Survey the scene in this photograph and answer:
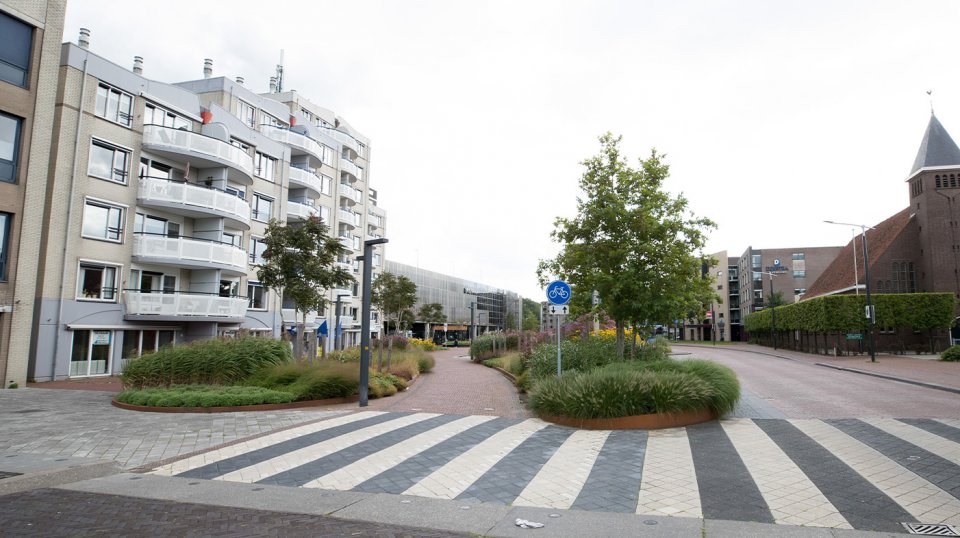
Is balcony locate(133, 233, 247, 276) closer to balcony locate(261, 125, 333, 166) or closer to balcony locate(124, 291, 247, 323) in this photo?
balcony locate(124, 291, 247, 323)

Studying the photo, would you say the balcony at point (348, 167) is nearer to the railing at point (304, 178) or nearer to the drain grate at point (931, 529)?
the railing at point (304, 178)

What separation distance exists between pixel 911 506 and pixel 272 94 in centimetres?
4594

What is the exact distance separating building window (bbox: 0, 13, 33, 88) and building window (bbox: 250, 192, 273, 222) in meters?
12.7

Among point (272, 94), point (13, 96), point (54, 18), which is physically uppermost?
point (272, 94)

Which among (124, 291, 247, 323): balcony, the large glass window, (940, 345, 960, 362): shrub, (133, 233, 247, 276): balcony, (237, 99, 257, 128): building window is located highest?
(237, 99, 257, 128): building window

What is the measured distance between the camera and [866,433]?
9.03 m

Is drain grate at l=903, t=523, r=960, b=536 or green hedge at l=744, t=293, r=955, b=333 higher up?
green hedge at l=744, t=293, r=955, b=333

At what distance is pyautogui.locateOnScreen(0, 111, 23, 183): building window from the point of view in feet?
57.1

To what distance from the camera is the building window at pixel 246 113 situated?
32619mm

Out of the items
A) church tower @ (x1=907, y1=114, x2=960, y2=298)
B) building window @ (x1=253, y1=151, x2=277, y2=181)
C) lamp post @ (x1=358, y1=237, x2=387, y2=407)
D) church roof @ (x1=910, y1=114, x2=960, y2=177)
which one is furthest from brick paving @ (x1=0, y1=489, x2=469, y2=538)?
church roof @ (x1=910, y1=114, x2=960, y2=177)

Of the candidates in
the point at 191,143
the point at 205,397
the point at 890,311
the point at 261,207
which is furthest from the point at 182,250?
the point at 890,311

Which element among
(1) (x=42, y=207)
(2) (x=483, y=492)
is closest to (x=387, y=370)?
(1) (x=42, y=207)

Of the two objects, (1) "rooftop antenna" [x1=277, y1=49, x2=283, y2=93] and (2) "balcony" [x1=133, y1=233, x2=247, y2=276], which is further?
(1) "rooftop antenna" [x1=277, y1=49, x2=283, y2=93]

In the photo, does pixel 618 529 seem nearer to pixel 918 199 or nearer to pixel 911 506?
pixel 911 506
